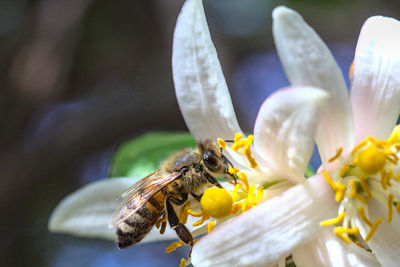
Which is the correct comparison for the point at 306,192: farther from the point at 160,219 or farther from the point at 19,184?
the point at 19,184

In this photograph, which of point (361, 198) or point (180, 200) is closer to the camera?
point (361, 198)

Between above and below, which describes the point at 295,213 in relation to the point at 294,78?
below

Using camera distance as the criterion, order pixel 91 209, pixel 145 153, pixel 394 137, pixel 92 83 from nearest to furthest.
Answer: pixel 394 137, pixel 91 209, pixel 145 153, pixel 92 83

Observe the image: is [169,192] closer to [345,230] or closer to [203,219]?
[203,219]

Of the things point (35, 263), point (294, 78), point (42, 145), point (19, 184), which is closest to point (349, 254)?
point (294, 78)

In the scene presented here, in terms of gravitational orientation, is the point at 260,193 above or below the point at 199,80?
below

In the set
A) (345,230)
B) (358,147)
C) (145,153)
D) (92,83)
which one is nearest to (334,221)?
(345,230)

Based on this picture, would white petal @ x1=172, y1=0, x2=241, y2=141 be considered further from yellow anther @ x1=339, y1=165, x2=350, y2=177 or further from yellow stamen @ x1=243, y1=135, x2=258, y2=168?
yellow anther @ x1=339, y1=165, x2=350, y2=177
